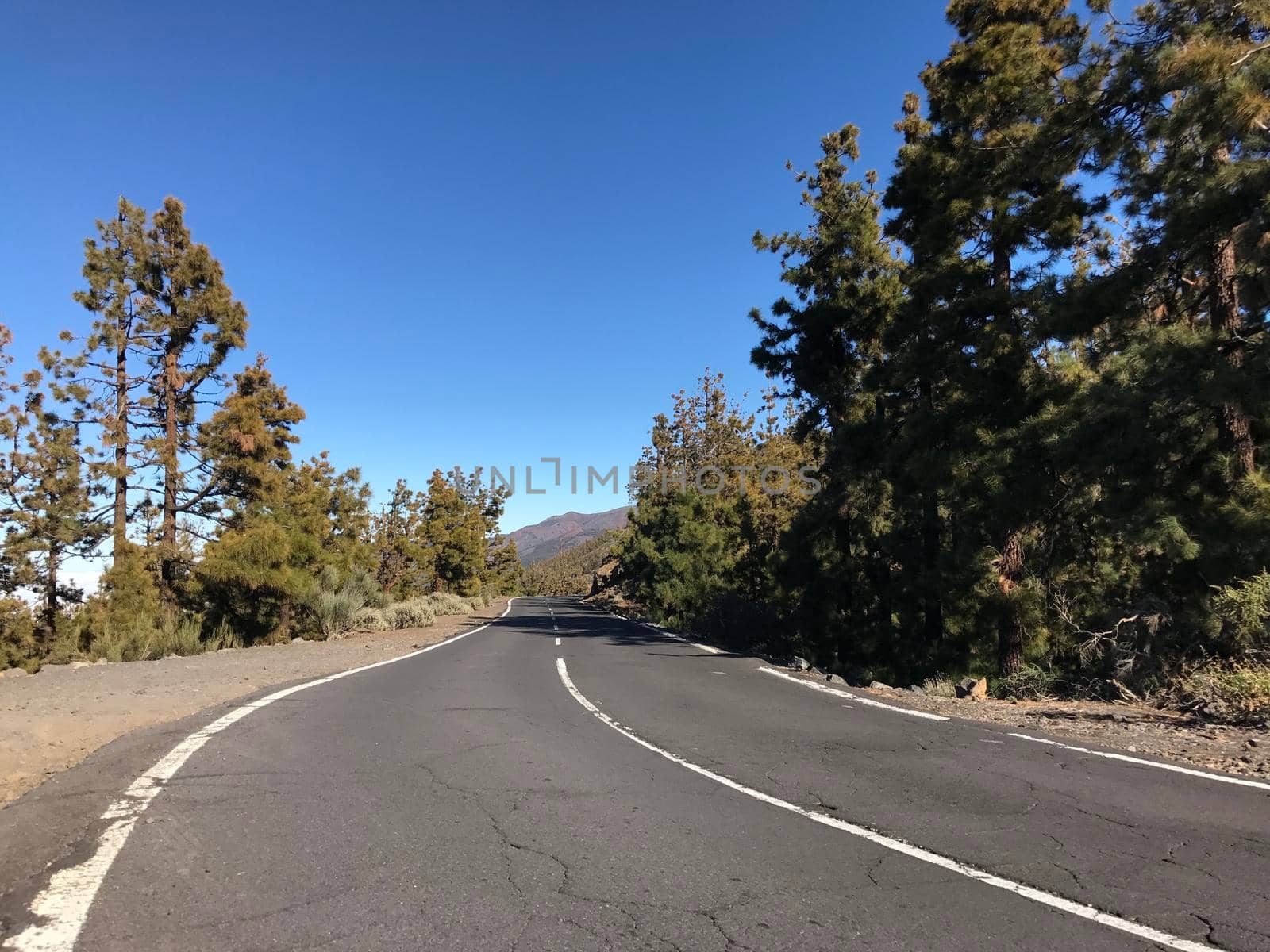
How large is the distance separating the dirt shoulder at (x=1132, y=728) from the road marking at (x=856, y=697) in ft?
0.93

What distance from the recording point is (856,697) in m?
10.4

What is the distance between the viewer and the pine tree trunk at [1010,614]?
1295 cm

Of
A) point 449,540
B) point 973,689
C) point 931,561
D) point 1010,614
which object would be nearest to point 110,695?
point 973,689

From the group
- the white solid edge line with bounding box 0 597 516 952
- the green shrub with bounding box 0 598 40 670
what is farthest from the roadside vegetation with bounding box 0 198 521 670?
the white solid edge line with bounding box 0 597 516 952

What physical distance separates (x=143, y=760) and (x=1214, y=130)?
12.6 m

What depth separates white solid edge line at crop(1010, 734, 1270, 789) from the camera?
18.1ft

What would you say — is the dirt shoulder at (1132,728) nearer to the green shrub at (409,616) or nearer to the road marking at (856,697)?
the road marking at (856,697)

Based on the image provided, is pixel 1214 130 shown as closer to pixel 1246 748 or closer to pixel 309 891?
pixel 1246 748

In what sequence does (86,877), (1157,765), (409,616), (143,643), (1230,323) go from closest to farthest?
(86,877)
(1157,765)
(1230,323)
(143,643)
(409,616)

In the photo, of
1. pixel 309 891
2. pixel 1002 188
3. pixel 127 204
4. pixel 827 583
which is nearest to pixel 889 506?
pixel 827 583

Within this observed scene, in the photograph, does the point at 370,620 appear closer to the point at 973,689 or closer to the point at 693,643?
the point at 693,643

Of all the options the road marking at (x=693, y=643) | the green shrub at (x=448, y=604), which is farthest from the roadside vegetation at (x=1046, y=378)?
the green shrub at (x=448, y=604)

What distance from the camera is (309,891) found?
380cm

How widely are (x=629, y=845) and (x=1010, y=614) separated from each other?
10.8 m
